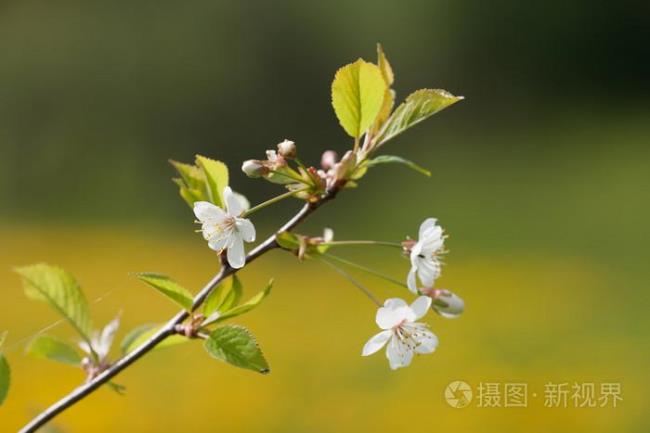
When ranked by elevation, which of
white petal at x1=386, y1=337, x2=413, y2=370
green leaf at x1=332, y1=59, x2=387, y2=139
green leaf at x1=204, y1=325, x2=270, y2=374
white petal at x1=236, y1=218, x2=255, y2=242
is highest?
green leaf at x1=332, y1=59, x2=387, y2=139

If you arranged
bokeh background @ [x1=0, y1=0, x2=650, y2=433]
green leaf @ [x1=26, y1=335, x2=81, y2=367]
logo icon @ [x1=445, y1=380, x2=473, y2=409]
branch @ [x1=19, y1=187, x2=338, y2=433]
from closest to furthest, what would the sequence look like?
1. branch @ [x1=19, y1=187, x2=338, y2=433]
2. green leaf @ [x1=26, y1=335, x2=81, y2=367]
3. logo icon @ [x1=445, y1=380, x2=473, y2=409]
4. bokeh background @ [x1=0, y1=0, x2=650, y2=433]

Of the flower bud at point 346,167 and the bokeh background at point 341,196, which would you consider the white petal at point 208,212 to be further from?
the bokeh background at point 341,196

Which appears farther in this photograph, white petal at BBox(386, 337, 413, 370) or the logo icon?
the logo icon

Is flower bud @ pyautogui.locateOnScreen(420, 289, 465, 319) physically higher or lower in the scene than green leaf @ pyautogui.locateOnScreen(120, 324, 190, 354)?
lower

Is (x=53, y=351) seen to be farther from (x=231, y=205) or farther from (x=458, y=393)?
(x=458, y=393)

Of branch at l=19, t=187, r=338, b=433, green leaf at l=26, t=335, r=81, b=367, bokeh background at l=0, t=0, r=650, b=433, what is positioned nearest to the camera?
branch at l=19, t=187, r=338, b=433

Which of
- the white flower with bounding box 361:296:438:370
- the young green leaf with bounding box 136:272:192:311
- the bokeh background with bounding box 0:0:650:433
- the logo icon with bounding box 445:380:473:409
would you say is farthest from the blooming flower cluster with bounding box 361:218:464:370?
the bokeh background with bounding box 0:0:650:433

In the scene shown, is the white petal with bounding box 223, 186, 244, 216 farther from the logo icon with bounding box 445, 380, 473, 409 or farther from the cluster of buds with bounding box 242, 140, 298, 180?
the logo icon with bounding box 445, 380, 473, 409
